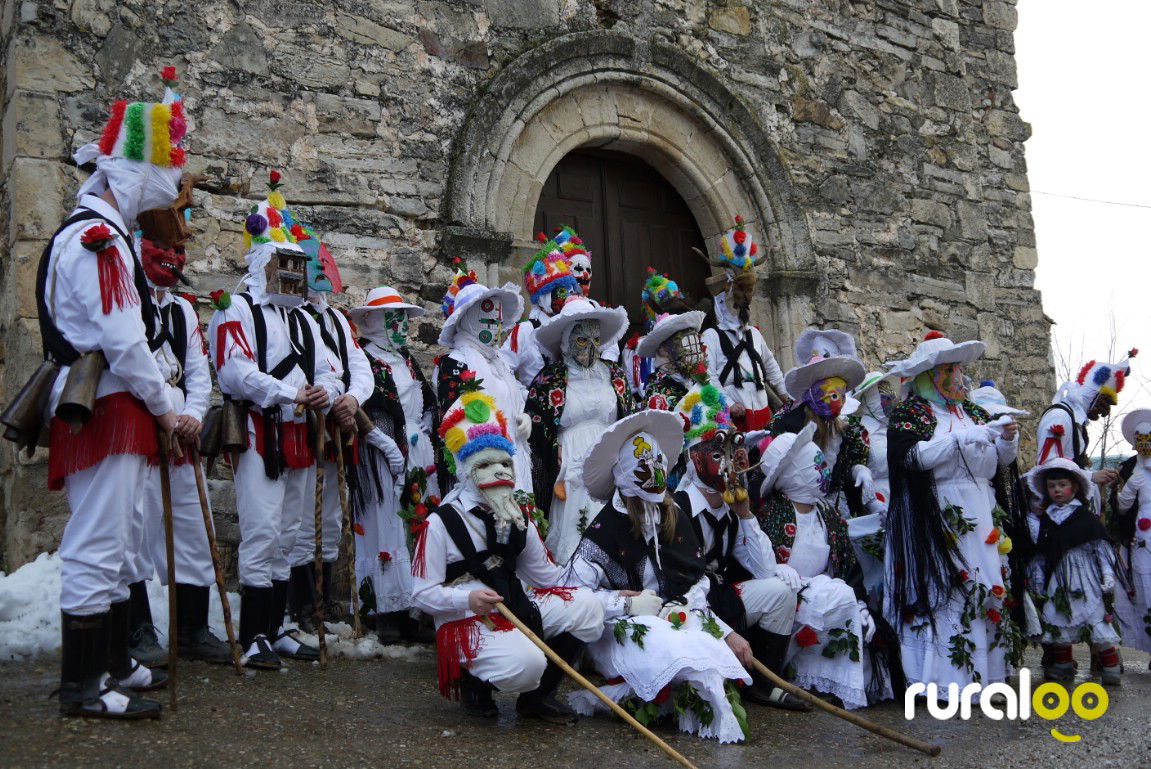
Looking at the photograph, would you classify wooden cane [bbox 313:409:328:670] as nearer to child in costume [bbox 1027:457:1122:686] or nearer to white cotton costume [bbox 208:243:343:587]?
white cotton costume [bbox 208:243:343:587]

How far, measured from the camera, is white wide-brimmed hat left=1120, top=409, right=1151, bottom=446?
6.50 meters

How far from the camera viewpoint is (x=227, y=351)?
16.2 ft

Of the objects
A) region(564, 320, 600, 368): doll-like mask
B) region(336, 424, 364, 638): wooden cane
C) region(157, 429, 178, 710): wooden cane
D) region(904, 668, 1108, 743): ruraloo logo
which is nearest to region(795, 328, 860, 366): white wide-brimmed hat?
region(564, 320, 600, 368): doll-like mask

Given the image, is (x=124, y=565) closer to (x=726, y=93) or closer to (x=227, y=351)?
(x=227, y=351)

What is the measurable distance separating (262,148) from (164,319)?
2.45 metres

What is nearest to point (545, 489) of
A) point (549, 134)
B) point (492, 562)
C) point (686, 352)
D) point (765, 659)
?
point (686, 352)

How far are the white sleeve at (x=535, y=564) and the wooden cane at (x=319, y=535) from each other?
961 mm

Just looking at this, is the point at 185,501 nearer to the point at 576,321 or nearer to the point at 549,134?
the point at 576,321

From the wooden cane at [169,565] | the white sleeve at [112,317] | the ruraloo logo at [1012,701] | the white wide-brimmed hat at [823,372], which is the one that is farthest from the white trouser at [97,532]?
the white wide-brimmed hat at [823,372]

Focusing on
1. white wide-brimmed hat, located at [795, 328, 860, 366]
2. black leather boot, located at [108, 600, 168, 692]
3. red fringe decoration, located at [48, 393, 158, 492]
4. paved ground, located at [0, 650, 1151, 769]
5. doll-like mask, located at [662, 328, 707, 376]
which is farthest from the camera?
white wide-brimmed hat, located at [795, 328, 860, 366]

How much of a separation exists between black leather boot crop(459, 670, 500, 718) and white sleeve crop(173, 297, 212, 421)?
1.43 m

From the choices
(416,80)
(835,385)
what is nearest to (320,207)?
(416,80)

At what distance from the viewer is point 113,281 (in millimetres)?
3785

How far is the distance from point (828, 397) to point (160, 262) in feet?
10.9
